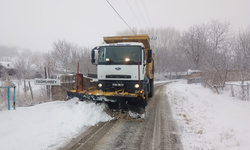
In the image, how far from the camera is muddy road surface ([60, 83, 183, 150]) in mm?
3941

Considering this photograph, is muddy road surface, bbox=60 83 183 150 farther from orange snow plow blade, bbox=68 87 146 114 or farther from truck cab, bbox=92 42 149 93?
truck cab, bbox=92 42 149 93

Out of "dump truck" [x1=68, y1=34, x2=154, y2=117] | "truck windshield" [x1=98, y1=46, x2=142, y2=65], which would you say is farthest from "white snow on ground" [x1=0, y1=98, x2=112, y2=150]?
"truck windshield" [x1=98, y1=46, x2=142, y2=65]

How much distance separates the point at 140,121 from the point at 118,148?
232cm

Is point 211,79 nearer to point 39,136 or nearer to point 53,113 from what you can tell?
point 53,113

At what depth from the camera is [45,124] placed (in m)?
4.90

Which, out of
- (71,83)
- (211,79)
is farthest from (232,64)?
(71,83)

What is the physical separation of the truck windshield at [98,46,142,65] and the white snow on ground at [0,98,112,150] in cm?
201

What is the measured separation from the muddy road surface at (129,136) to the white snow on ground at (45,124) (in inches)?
14.7

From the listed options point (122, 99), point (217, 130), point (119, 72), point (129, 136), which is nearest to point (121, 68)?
point (119, 72)

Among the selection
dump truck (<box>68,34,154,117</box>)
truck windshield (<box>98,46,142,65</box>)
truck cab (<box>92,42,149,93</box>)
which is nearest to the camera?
dump truck (<box>68,34,154,117</box>)

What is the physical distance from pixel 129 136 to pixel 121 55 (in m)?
3.59

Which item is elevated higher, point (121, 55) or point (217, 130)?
point (121, 55)

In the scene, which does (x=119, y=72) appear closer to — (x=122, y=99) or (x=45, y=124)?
(x=122, y=99)

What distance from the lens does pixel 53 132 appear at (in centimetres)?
450
